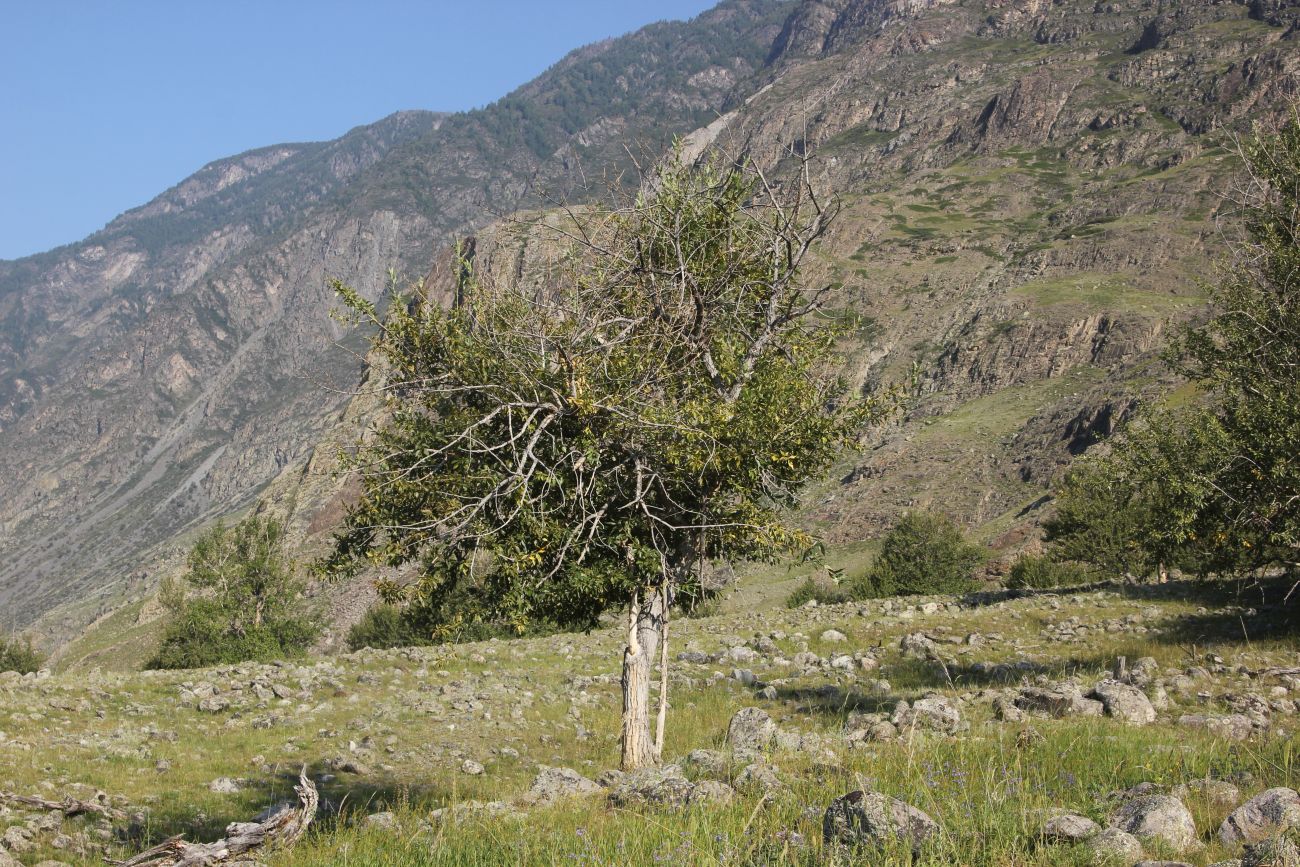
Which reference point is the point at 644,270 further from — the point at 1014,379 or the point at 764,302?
the point at 1014,379

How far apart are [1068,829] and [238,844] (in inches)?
284

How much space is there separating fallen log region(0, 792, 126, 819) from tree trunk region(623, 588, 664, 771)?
807 centimetres

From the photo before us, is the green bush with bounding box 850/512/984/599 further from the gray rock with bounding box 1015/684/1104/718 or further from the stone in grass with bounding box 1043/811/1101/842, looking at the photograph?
the stone in grass with bounding box 1043/811/1101/842

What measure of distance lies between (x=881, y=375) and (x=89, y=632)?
174 meters

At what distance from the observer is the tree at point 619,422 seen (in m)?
12.0

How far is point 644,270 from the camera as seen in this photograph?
13.7 meters

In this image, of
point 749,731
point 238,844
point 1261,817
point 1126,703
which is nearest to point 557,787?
point 749,731

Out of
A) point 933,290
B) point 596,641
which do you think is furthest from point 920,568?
point 933,290

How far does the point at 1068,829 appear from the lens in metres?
5.87

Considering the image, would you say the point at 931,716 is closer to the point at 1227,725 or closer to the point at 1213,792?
the point at 1227,725

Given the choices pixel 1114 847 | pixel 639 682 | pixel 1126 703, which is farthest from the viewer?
pixel 1126 703

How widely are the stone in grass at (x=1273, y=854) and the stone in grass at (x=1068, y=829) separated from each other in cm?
86

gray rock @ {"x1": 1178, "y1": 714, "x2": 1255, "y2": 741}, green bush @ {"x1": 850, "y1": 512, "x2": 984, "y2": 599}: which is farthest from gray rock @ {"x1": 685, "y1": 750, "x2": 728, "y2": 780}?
green bush @ {"x1": 850, "y1": 512, "x2": 984, "y2": 599}

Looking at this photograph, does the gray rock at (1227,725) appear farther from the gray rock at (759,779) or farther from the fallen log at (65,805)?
the fallen log at (65,805)
